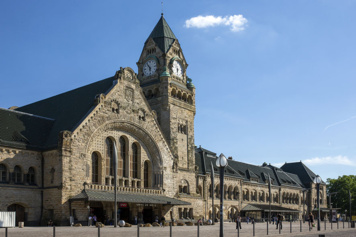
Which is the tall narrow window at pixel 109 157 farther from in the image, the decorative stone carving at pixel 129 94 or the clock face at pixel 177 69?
the clock face at pixel 177 69

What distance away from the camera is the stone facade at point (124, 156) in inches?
1718

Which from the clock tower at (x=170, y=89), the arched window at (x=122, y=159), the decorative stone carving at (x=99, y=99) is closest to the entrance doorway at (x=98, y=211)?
the arched window at (x=122, y=159)

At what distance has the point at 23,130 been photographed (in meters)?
47.1

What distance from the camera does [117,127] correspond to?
5153cm

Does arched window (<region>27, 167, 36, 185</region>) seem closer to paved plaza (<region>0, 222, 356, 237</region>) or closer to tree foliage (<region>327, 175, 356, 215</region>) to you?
paved plaza (<region>0, 222, 356, 237</region>)

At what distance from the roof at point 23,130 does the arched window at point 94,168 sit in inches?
218

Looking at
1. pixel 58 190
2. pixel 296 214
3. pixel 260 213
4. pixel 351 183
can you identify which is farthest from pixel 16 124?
pixel 351 183

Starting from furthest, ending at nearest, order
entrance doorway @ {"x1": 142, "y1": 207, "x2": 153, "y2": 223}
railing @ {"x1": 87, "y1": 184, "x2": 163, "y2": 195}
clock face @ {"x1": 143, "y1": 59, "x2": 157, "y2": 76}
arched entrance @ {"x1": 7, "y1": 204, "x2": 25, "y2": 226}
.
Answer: clock face @ {"x1": 143, "y1": 59, "x2": 157, "y2": 76} → entrance doorway @ {"x1": 142, "y1": 207, "x2": 153, "y2": 223} → railing @ {"x1": 87, "y1": 184, "x2": 163, "y2": 195} → arched entrance @ {"x1": 7, "y1": 204, "x2": 25, "y2": 226}

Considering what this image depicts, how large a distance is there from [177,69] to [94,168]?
24412mm

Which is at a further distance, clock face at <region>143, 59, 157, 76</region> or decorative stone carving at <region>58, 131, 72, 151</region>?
clock face at <region>143, 59, 157, 76</region>

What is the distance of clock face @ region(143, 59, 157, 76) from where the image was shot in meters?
66.6

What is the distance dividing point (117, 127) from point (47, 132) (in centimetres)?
771

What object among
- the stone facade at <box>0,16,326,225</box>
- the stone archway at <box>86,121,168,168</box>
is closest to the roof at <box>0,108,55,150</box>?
the stone facade at <box>0,16,326,225</box>

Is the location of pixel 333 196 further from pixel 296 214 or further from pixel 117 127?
pixel 117 127
